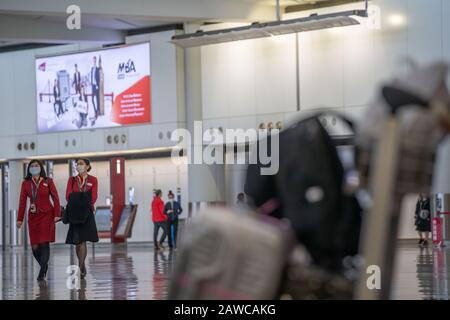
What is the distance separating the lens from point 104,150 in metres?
39.7

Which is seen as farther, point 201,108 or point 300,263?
point 201,108

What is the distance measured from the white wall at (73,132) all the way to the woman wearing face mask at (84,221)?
19.6 meters

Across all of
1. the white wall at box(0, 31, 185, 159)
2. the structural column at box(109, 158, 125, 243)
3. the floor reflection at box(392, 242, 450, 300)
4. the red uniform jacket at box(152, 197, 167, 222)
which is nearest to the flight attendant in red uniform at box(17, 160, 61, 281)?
the floor reflection at box(392, 242, 450, 300)

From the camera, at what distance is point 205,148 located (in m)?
36.2

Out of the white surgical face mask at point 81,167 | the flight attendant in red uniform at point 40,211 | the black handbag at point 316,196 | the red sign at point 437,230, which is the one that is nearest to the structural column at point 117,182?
the red sign at point 437,230

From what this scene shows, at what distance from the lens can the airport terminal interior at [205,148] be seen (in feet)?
13.7

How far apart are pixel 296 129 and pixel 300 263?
598 mm

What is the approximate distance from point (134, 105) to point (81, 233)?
71.4ft

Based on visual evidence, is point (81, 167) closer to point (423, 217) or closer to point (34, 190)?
point (34, 190)

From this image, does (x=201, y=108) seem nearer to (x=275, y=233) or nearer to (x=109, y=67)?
(x=109, y=67)

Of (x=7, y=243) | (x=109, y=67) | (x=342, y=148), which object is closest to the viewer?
(x=342, y=148)

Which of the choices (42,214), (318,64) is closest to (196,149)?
(318,64)

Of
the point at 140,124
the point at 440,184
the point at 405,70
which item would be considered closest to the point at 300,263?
the point at 405,70

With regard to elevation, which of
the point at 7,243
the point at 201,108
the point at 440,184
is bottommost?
the point at 7,243
